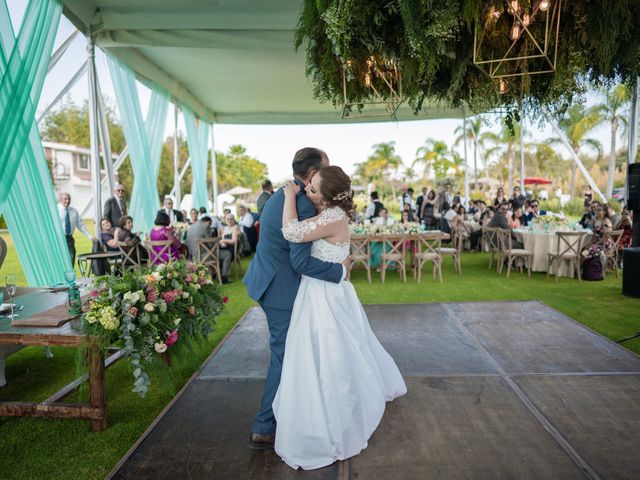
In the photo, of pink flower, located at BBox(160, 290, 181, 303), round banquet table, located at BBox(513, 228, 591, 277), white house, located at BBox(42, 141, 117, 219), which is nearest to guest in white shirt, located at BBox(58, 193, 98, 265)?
pink flower, located at BBox(160, 290, 181, 303)

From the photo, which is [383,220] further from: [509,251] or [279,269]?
[279,269]

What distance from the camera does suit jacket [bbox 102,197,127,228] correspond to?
8199 millimetres

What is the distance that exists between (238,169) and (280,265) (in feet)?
174

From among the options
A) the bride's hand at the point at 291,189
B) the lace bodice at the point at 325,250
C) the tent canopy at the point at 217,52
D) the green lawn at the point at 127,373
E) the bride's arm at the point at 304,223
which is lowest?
the green lawn at the point at 127,373

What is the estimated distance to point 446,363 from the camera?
3.96 metres

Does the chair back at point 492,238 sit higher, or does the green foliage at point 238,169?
the green foliage at point 238,169

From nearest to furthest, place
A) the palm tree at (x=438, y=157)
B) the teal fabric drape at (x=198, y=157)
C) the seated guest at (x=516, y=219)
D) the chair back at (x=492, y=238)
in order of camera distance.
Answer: the chair back at (x=492, y=238) < the seated guest at (x=516, y=219) < the teal fabric drape at (x=198, y=157) < the palm tree at (x=438, y=157)

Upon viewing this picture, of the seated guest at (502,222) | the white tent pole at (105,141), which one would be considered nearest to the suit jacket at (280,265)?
the white tent pole at (105,141)

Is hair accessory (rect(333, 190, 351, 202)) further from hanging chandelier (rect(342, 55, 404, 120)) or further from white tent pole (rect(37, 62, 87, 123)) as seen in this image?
white tent pole (rect(37, 62, 87, 123))

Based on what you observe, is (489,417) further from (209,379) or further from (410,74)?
(410,74)

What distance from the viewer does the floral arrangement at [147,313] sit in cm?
272

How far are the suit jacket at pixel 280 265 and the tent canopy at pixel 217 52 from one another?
99.7 inches

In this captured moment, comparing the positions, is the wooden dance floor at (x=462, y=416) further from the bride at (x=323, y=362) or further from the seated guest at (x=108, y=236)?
the seated guest at (x=108, y=236)

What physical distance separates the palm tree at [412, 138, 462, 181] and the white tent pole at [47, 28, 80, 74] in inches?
1196
